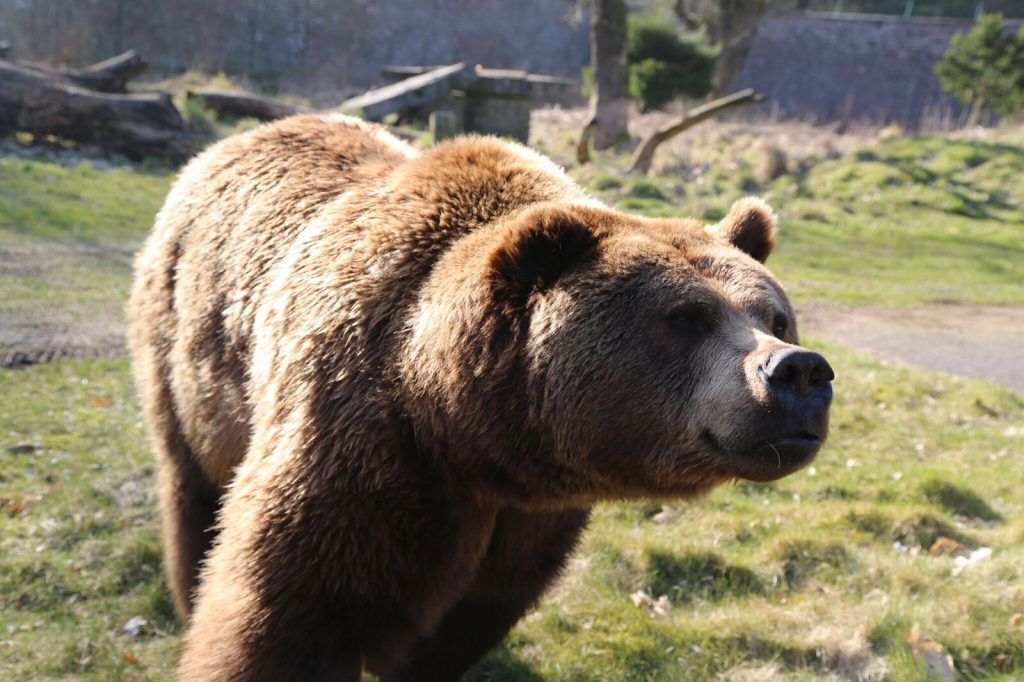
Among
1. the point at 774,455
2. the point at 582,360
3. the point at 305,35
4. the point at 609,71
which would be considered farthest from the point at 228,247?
the point at 305,35

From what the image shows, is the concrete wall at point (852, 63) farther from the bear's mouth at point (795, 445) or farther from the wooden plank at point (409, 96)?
the bear's mouth at point (795, 445)

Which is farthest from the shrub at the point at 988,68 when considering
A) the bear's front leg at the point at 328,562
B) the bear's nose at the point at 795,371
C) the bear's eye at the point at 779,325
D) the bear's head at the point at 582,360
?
the bear's front leg at the point at 328,562

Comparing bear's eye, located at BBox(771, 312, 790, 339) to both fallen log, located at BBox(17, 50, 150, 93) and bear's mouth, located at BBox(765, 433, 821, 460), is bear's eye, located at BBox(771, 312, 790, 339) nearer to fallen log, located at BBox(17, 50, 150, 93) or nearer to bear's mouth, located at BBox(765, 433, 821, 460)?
bear's mouth, located at BBox(765, 433, 821, 460)

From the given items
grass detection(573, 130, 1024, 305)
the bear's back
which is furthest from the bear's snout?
grass detection(573, 130, 1024, 305)

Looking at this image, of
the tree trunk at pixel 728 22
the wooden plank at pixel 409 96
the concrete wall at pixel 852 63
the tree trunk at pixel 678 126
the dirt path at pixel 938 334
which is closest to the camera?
the dirt path at pixel 938 334

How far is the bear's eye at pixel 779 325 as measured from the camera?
132 inches

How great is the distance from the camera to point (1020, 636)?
15.7 feet

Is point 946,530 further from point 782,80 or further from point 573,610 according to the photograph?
point 782,80

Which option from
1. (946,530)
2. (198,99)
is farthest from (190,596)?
(198,99)

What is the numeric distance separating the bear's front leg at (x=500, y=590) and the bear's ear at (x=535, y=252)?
93 centimetres

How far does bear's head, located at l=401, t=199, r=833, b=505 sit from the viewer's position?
3.16 metres

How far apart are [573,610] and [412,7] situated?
3196 centimetres

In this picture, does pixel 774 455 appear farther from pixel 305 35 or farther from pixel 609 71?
pixel 305 35

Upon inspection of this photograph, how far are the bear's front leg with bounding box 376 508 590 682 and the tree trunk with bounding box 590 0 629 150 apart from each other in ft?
62.1
